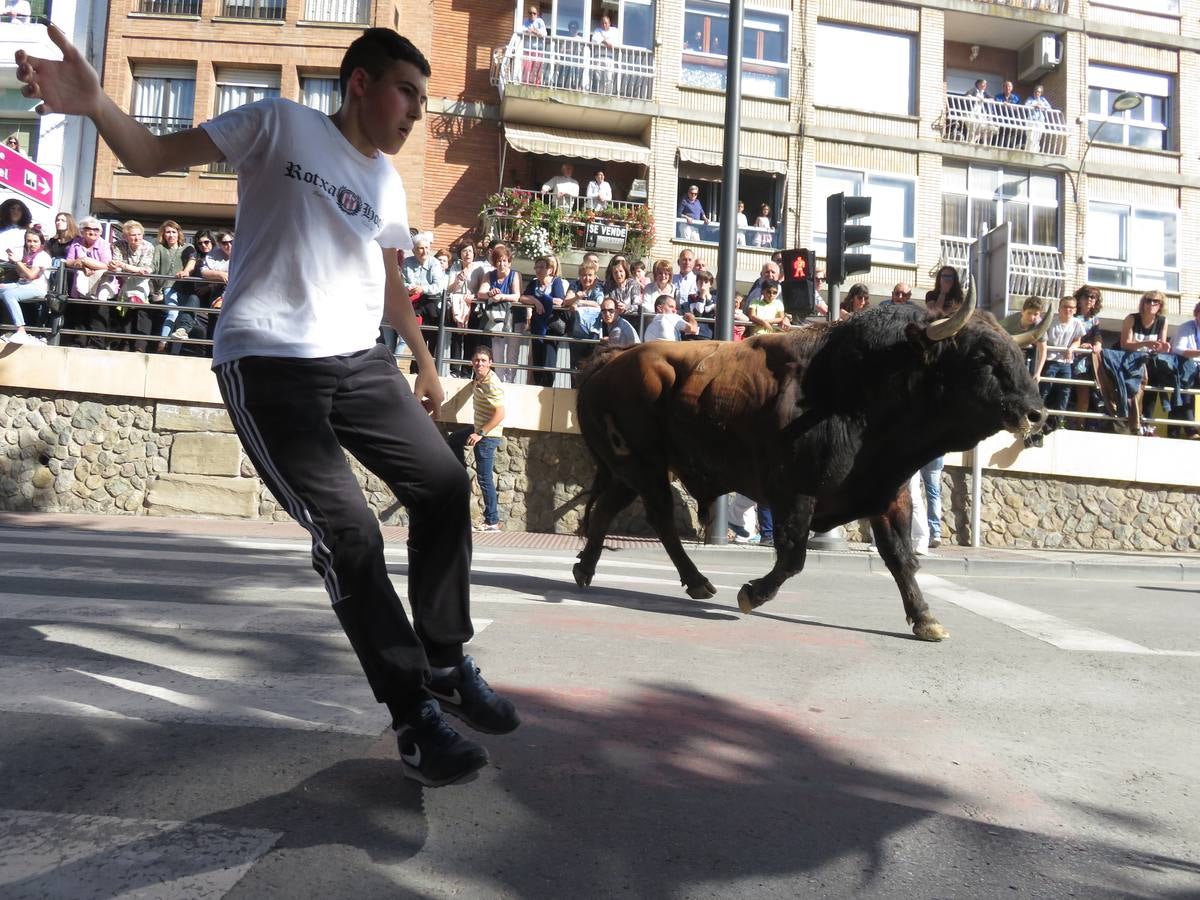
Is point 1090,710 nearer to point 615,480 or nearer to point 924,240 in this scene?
point 615,480

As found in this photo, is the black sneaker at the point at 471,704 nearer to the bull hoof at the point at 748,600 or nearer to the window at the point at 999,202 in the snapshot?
the bull hoof at the point at 748,600

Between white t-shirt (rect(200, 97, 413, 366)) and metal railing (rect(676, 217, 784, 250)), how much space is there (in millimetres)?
20297

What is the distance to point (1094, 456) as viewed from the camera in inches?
509

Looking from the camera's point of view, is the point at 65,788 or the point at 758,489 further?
the point at 758,489

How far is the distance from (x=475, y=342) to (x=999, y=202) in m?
17.0

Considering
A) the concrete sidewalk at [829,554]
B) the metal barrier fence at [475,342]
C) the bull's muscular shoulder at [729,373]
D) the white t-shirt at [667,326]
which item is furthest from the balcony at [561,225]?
the bull's muscular shoulder at [729,373]

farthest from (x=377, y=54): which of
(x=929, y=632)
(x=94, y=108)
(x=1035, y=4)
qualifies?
(x=1035, y=4)

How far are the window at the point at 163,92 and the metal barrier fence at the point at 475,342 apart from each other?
12.7m

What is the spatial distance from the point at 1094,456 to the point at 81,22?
23.2 m

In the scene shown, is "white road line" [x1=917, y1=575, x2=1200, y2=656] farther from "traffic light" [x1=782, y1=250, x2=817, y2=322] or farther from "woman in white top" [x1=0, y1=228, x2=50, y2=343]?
"woman in white top" [x1=0, y1=228, x2=50, y2=343]

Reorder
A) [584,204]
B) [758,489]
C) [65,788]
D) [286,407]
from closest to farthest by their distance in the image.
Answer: [65,788] < [286,407] < [758,489] < [584,204]

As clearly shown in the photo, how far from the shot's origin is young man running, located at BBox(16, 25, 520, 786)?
2518 mm

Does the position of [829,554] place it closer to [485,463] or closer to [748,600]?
[485,463]

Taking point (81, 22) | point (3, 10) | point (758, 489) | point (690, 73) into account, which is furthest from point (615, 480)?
point (3, 10)
